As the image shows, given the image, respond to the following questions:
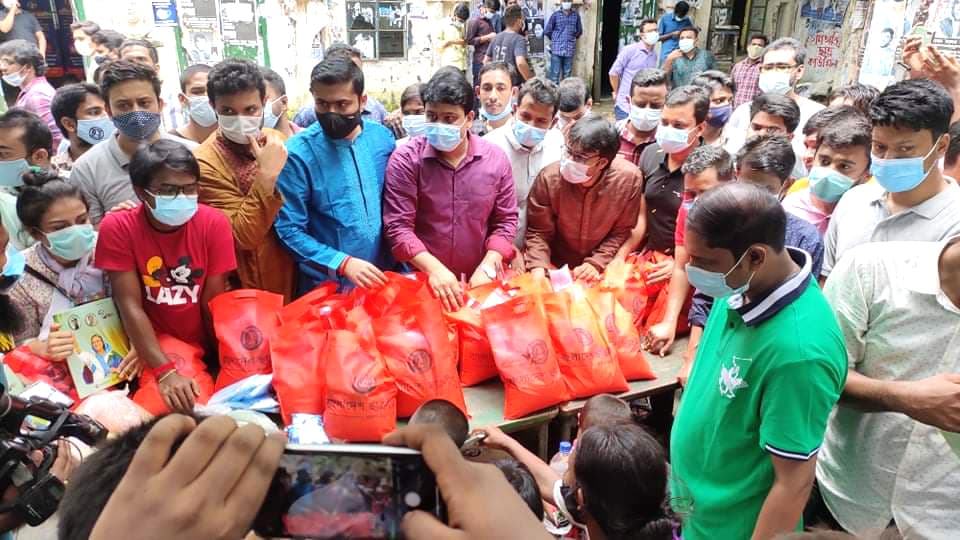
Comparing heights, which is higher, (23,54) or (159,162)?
(23,54)

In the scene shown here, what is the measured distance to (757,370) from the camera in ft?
5.15

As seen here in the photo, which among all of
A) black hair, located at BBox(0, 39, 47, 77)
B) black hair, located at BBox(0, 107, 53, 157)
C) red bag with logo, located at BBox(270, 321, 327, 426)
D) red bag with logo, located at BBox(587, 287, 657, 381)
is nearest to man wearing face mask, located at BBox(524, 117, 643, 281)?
red bag with logo, located at BBox(587, 287, 657, 381)

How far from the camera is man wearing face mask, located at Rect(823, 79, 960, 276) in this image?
7.36ft

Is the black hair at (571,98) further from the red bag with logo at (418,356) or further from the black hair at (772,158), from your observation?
the red bag with logo at (418,356)

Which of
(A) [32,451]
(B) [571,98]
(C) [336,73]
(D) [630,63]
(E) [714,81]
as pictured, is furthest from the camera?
(D) [630,63]

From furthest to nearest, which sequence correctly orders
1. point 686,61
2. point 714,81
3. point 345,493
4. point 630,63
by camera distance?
point 686,61 < point 630,63 < point 714,81 < point 345,493

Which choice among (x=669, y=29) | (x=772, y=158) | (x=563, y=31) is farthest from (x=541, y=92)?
(x=563, y=31)

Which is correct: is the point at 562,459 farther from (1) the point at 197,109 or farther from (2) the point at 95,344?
(1) the point at 197,109

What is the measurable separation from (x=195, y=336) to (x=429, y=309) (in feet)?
3.43

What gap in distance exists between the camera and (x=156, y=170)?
2.37 m

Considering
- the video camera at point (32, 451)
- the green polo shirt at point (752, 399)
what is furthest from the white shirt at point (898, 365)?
the video camera at point (32, 451)

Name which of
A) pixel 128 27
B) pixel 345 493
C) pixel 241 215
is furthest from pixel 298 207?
pixel 128 27

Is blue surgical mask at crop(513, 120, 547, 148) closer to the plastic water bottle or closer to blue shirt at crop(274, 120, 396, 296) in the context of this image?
blue shirt at crop(274, 120, 396, 296)

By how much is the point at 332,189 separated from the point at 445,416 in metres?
1.34
